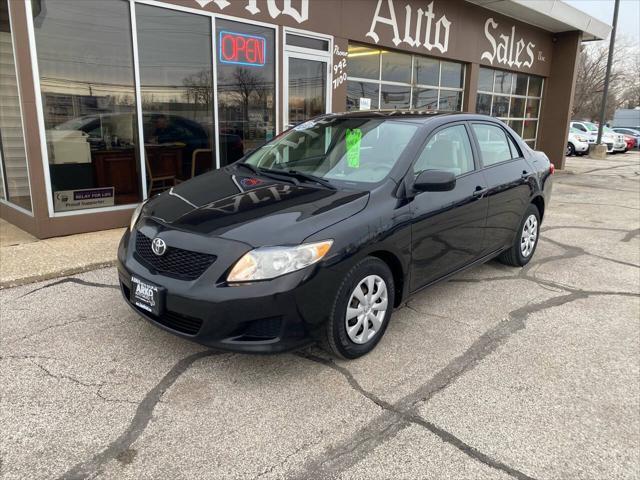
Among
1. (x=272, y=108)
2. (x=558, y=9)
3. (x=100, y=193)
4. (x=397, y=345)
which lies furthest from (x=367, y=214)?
(x=558, y=9)

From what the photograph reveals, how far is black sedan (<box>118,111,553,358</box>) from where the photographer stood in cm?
278

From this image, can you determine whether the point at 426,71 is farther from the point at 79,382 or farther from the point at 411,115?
the point at 79,382

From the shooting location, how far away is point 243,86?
766 cm

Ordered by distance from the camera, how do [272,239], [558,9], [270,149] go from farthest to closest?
1. [558,9]
2. [270,149]
3. [272,239]

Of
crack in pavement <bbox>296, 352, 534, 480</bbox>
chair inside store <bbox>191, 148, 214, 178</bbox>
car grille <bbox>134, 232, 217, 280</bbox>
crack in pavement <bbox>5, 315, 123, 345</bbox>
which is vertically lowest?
crack in pavement <bbox>296, 352, 534, 480</bbox>

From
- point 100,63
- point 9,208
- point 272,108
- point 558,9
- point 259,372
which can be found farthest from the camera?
point 558,9

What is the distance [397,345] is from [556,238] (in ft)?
14.4

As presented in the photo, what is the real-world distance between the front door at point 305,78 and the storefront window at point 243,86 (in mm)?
336

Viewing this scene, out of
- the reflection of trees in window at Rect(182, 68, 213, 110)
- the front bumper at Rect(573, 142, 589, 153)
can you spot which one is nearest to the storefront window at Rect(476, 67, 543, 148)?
the front bumper at Rect(573, 142, 589, 153)

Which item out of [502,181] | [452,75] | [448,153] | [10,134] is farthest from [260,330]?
[452,75]

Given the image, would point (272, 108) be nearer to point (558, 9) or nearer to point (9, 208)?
point (9, 208)

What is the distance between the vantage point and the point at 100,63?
6148 millimetres

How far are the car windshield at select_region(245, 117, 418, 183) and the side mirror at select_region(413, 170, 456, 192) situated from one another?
0.83 ft

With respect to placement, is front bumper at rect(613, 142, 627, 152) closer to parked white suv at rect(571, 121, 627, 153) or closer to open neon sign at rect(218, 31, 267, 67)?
parked white suv at rect(571, 121, 627, 153)
